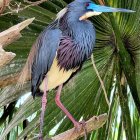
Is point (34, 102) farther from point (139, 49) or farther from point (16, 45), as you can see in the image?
point (139, 49)

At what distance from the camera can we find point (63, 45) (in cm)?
213

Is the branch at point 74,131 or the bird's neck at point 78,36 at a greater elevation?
the bird's neck at point 78,36

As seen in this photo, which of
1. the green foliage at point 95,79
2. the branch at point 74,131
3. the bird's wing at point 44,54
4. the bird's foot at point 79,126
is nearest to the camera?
the branch at point 74,131

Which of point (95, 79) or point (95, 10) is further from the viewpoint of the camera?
point (95, 79)

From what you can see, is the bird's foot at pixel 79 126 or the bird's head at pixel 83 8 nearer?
the bird's foot at pixel 79 126

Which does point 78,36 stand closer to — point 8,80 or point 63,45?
point 63,45

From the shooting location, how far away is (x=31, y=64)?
218 centimetres

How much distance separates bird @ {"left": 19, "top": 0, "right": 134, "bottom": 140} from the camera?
6.93 ft

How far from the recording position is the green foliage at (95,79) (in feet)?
8.14

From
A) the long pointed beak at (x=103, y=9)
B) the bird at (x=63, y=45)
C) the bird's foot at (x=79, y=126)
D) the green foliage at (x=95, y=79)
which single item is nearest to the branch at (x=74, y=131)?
the bird's foot at (x=79, y=126)

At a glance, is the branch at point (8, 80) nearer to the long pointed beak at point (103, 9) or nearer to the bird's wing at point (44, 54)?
the bird's wing at point (44, 54)

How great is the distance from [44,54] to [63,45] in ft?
0.31

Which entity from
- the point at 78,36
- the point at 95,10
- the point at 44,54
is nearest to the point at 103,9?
the point at 95,10

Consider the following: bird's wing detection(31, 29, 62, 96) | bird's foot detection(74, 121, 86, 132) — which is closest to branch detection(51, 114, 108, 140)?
bird's foot detection(74, 121, 86, 132)
